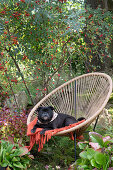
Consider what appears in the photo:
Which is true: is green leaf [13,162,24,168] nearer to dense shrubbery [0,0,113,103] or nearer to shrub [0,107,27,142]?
shrub [0,107,27,142]

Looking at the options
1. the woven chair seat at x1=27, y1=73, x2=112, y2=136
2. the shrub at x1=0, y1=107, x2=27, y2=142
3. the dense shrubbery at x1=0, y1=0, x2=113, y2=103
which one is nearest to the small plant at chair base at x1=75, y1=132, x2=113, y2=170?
the shrub at x1=0, y1=107, x2=27, y2=142

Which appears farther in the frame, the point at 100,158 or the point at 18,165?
the point at 18,165

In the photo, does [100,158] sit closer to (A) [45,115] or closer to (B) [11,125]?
(A) [45,115]

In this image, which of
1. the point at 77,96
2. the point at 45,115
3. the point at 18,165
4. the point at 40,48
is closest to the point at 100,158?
the point at 18,165

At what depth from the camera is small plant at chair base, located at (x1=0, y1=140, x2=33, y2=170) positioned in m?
2.49

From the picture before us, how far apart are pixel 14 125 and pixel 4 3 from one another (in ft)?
6.16

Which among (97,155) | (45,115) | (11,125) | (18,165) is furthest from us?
(11,125)

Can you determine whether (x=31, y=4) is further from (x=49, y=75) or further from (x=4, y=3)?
(x=49, y=75)

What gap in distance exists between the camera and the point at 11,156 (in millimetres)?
2551

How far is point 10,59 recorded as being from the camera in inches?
161

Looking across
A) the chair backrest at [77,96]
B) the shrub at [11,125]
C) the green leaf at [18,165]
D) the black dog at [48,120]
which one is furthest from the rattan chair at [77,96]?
the green leaf at [18,165]

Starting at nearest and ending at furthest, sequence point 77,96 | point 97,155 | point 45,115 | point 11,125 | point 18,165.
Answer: point 97,155
point 18,165
point 45,115
point 11,125
point 77,96

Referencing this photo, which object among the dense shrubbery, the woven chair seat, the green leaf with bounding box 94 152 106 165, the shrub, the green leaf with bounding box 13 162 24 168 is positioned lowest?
the green leaf with bounding box 13 162 24 168

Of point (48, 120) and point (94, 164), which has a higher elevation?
point (48, 120)
